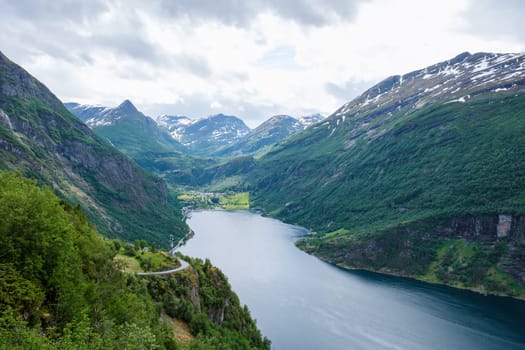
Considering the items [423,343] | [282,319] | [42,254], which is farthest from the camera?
[282,319]

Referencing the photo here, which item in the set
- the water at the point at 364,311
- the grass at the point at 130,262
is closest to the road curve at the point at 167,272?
the grass at the point at 130,262

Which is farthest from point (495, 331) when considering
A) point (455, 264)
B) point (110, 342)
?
point (110, 342)

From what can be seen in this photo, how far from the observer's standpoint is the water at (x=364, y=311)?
101500 mm

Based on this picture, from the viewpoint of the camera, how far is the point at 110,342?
856 inches

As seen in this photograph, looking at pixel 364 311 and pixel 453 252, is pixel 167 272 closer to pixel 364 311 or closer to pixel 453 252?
pixel 364 311

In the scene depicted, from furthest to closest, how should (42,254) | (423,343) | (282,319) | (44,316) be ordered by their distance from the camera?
(282,319), (423,343), (42,254), (44,316)

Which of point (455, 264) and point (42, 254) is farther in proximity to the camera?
point (455, 264)

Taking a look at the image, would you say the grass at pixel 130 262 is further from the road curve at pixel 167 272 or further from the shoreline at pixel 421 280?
the shoreline at pixel 421 280

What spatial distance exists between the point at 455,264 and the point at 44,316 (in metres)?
169

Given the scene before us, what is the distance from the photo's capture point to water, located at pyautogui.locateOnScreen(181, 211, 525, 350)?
101500 mm

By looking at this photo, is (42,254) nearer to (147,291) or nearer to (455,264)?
(147,291)

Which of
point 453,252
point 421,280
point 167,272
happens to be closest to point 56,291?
point 167,272

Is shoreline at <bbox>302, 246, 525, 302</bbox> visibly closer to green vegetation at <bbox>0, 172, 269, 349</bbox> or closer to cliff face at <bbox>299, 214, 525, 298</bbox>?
cliff face at <bbox>299, 214, 525, 298</bbox>

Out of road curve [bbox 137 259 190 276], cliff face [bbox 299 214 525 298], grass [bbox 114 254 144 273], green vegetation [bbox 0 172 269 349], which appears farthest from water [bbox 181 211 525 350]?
green vegetation [bbox 0 172 269 349]
